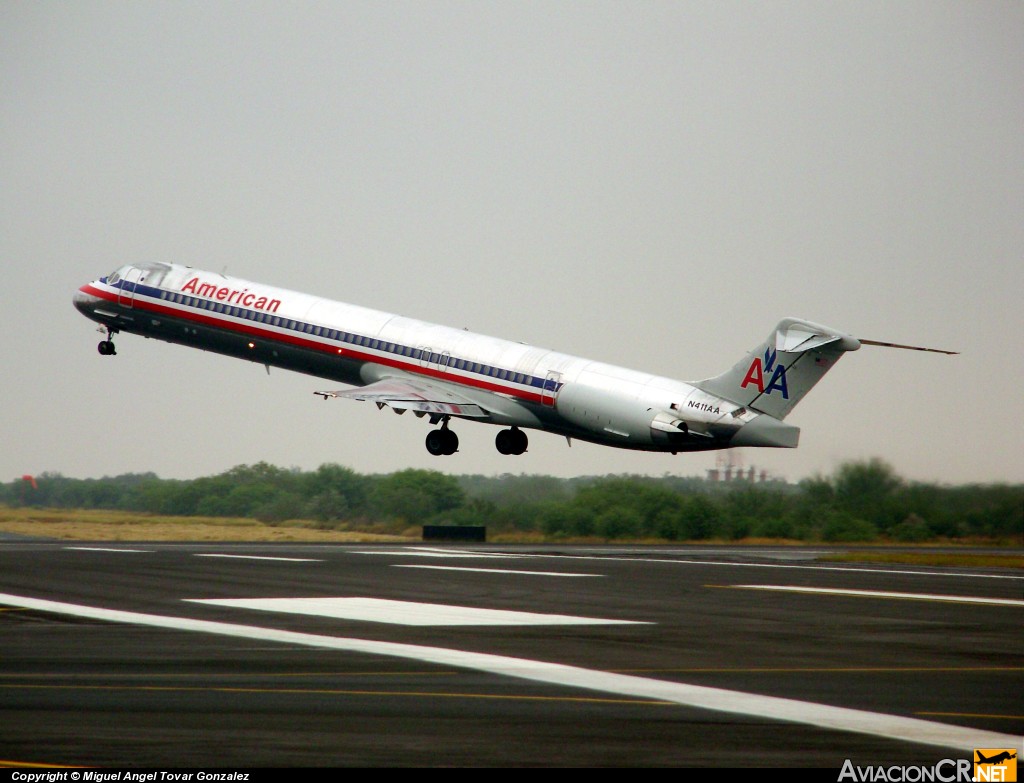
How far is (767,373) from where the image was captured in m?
51.8

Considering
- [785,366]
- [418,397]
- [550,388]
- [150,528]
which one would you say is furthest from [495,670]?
[150,528]

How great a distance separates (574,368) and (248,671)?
4030 centimetres

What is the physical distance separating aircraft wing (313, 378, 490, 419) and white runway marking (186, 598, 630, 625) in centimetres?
3143

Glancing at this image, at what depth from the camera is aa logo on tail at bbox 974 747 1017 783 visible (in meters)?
11.3

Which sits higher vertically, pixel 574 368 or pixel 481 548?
pixel 574 368

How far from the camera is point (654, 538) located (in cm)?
6644

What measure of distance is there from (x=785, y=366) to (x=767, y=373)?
79 cm

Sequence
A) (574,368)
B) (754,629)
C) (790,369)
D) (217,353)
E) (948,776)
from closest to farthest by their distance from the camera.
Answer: (948,776) < (754,629) < (790,369) < (574,368) < (217,353)

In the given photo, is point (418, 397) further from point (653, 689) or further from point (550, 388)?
point (653, 689)

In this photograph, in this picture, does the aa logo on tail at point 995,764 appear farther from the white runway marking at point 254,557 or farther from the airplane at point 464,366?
the airplane at point 464,366

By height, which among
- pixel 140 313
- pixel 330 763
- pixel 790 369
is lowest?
pixel 330 763

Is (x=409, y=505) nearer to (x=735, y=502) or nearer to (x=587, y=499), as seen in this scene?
(x=587, y=499)

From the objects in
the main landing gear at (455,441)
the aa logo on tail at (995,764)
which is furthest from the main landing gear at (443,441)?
the aa logo on tail at (995,764)

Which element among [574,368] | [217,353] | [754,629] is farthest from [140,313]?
[754,629]
